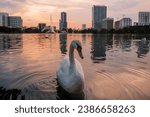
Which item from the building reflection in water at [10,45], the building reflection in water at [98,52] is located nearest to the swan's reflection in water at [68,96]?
the building reflection in water at [98,52]

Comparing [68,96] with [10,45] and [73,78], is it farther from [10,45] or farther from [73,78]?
[10,45]

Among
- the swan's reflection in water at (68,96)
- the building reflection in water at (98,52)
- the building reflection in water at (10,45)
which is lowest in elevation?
the swan's reflection in water at (68,96)

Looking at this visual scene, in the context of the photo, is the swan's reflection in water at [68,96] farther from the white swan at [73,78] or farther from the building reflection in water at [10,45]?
the building reflection in water at [10,45]

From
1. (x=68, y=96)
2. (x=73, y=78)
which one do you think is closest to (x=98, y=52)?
(x=68, y=96)

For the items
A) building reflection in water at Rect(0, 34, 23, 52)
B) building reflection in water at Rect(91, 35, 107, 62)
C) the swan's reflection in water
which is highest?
building reflection in water at Rect(0, 34, 23, 52)

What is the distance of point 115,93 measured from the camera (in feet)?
30.1

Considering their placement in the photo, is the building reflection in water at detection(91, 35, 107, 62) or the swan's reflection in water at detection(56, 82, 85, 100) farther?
the building reflection in water at detection(91, 35, 107, 62)

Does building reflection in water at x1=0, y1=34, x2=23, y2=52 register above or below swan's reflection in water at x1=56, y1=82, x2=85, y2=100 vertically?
above

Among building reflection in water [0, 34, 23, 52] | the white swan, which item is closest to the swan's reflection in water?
the white swan

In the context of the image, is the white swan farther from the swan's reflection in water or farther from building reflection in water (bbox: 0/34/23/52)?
building reflection in water (bbox: 0/34/23/52)

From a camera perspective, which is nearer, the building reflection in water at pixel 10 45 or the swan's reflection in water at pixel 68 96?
the swan's reflection in water at pixel 68 96

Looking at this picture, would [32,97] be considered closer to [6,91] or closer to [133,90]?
[6,91]

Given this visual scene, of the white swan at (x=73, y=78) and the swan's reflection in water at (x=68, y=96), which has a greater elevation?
the white swan at (x=73, y=78)

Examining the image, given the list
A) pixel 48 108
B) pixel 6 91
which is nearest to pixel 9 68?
pixel 6 91
